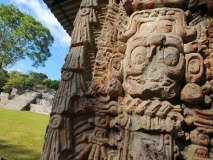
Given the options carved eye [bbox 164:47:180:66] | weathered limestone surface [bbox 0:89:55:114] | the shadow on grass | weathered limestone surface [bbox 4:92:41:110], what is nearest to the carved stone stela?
carved eye [bbox 164:47:180:66]

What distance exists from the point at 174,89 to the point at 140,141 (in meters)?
0.42

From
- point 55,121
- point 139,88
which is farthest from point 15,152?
point 139,88

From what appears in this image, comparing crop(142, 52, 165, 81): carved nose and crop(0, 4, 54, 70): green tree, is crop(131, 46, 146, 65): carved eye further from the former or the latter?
crop(0, 4, 54, 70): green tree

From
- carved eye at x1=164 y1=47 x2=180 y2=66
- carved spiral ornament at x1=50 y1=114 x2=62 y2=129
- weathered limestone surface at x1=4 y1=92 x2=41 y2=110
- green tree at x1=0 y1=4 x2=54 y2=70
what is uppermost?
green tree at x1=0 y1=4 x2=54 y2=70

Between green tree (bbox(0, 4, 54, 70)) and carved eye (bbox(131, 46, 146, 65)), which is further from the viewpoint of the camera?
green tree (bbox(0, 4, 54, 70))

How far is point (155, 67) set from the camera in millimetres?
1527

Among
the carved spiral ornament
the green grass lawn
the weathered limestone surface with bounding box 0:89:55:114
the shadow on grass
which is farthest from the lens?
the weathered limestone surface with bounding box 0:89:55:114

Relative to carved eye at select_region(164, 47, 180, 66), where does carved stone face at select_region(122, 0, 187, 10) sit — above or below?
above

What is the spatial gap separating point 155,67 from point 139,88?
0.61 feet

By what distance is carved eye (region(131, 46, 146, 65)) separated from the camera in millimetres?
1568

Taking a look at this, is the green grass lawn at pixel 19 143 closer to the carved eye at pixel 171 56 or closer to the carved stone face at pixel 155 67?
the carved stone face at pixel 155 67

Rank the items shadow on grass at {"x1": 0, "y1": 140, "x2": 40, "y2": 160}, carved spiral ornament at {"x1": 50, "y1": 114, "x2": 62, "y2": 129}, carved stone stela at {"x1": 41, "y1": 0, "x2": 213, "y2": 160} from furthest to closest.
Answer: shadow on grass at {"x1": 0, "y1": 140, "x2": 40, "y2": 160}, carved spiral ornament at {"x1": 50, "y1": 114, "x2": 62, "y2": 129}, carved stone stela at {"x1": 41, "y1": 0, "x2": 213, "y2": 160}

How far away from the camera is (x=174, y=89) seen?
4.88 ft

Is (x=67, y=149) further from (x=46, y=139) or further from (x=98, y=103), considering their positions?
(x=98, y=103)
